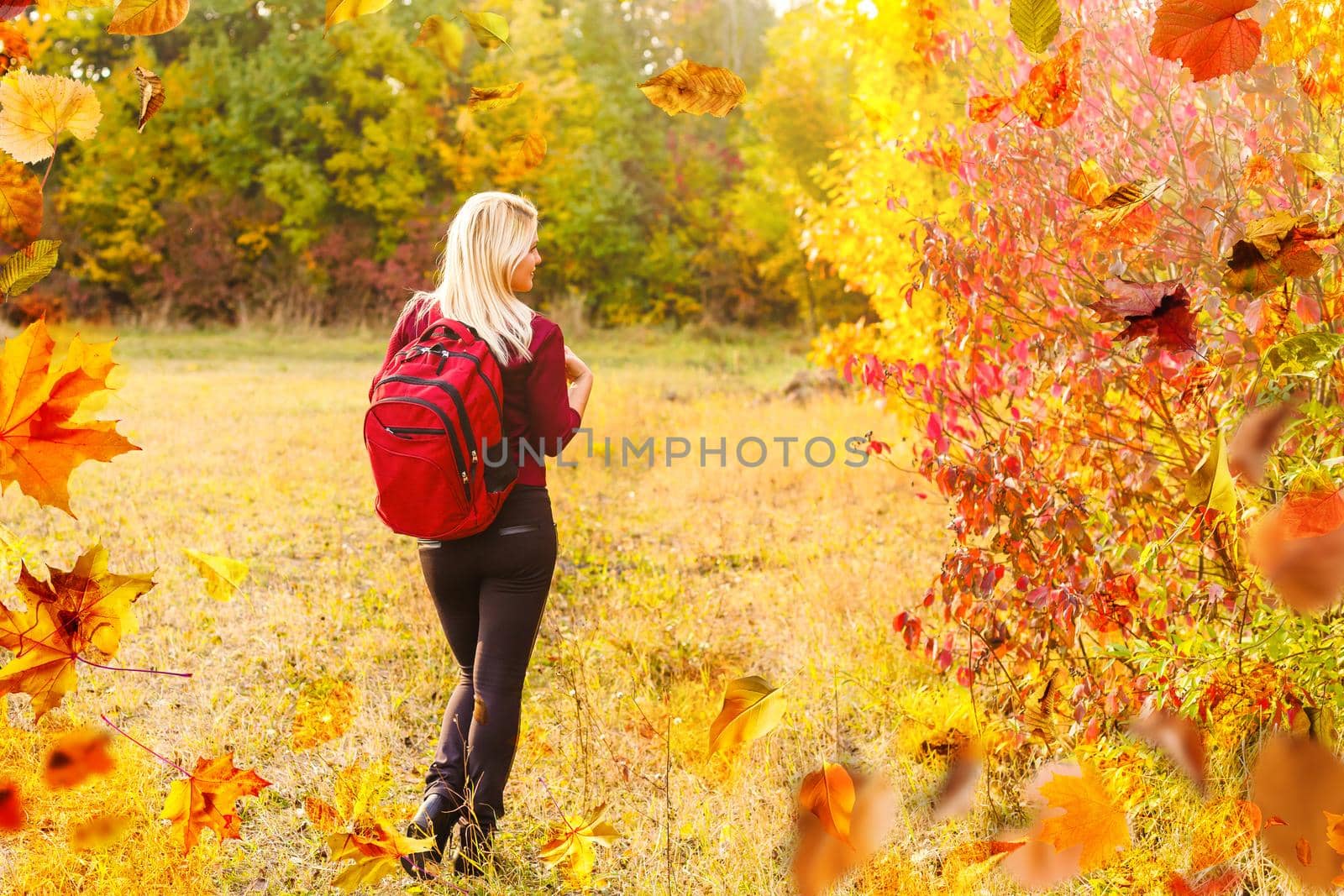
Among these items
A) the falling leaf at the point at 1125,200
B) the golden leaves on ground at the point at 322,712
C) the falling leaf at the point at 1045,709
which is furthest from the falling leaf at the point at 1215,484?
the golden leaves on ground at the point at 322,712

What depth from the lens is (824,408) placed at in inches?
454

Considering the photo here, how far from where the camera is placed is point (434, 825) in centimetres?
300

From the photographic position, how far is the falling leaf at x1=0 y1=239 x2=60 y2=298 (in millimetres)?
1333

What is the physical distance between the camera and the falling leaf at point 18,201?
1433 mm

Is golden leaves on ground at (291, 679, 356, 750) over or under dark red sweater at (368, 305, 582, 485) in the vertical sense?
under

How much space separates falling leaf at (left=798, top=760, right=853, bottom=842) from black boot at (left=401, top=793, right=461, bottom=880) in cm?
103

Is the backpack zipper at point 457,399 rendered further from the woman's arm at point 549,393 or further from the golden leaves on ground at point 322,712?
the golden leaves on ground at point 322,712

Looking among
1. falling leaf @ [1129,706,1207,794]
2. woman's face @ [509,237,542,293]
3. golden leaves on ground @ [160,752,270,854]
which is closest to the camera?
golden leaves on ground @ [160,752,270,854]

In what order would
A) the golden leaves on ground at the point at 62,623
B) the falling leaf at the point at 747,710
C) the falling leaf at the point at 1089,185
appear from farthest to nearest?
the falling leaf at the point at 1089,185 < the falling leaf at the point at 747,710 < the golden leaves on ground at the point at 62,623

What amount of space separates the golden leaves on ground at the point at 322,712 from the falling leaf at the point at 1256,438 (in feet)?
10.3

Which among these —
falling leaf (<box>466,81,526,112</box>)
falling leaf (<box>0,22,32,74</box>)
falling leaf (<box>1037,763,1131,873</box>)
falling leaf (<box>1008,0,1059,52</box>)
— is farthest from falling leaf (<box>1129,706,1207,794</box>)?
falling leaf (<box>0,22,32,74</box>)

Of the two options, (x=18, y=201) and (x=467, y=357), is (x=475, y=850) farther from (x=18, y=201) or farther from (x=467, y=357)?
(x=18, y=201)

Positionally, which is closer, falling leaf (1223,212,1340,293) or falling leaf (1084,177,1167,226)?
falling leaf (1084,177,1167,226)

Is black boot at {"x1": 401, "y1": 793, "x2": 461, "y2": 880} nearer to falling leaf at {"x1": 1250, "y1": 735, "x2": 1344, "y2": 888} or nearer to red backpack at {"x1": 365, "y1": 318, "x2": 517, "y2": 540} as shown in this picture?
red backpack at {"x1": 365, "y1": 318, "x2": 517, "y2": 540}
